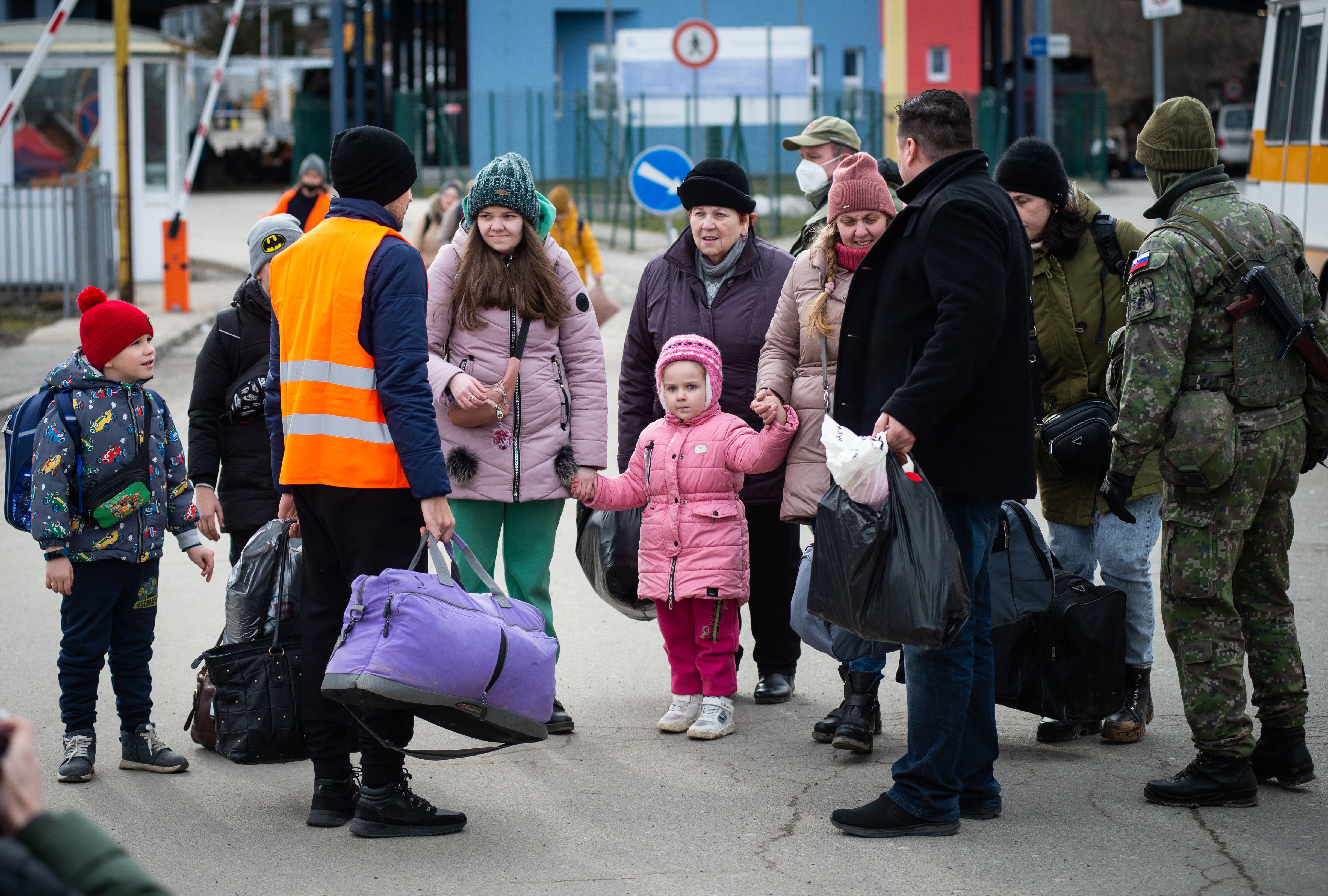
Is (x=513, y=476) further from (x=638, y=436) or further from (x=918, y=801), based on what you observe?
(x=918, y=801)

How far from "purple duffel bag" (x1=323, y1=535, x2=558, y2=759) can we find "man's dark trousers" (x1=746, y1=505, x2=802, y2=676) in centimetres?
156

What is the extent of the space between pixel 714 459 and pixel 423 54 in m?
40.3

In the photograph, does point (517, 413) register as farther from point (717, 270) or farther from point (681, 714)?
point (681, 714)

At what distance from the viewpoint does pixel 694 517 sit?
5.00 meters

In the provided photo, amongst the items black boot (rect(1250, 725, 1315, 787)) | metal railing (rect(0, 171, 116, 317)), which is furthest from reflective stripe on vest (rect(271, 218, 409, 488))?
metal railing (rect(0, 171, 116, 317))

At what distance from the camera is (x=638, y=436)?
538 centimetres

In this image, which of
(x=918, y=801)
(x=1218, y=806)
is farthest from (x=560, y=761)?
(x=1218, y=806)

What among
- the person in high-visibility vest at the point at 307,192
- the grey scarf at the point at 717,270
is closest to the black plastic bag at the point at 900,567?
the grey scarf at the point at 717,270

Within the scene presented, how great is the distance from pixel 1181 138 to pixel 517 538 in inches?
101

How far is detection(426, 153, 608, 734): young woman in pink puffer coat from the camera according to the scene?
195 inches

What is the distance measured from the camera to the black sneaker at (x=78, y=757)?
14.8 feet

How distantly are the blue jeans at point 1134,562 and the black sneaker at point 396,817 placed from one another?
7.60 ft

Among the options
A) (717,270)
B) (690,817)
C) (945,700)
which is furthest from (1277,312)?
(690,817)

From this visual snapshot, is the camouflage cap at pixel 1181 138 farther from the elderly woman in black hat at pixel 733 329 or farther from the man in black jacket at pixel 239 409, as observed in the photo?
the man in black jacket at pixel 239 409
